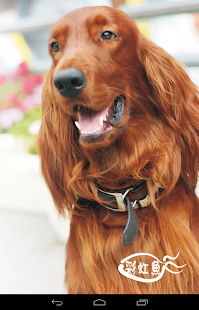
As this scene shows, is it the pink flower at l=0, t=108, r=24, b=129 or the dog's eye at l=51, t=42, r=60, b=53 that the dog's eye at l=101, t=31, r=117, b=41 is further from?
the pink flower at l=0, t=108, r=24, b=129

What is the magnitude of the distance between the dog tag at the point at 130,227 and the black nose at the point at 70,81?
1.70 ft

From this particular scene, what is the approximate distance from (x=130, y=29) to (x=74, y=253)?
104cm

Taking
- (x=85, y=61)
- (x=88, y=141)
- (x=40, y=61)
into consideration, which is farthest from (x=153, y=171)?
(x=40, y=61)

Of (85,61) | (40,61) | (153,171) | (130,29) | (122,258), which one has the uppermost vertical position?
(40,61)

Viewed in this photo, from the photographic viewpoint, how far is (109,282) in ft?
4.62

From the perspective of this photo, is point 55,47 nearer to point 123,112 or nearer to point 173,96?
point 123,112

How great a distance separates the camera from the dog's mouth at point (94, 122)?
1319 millimetres

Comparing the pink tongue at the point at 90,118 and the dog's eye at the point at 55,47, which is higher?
the dog's eye at the point at 55,47

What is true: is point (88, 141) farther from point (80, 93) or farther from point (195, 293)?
point (195, 293)

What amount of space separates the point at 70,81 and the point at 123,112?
32cm

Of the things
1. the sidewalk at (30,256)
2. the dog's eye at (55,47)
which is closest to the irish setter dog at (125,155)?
the dog's eye at (55,47)

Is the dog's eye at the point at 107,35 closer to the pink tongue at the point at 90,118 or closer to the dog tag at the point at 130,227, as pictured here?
the pink tongue at the point at 90,118

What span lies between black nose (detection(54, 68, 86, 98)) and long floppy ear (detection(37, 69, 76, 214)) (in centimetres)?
29
